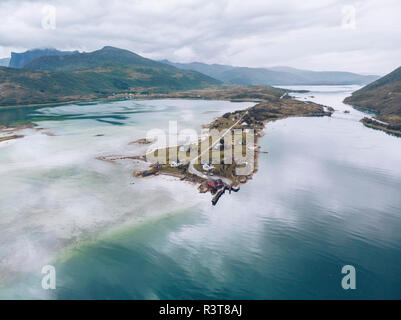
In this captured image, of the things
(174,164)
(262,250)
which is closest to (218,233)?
(262,250)

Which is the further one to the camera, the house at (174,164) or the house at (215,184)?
the house at (174,164)

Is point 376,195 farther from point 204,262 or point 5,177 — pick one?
point 5,177

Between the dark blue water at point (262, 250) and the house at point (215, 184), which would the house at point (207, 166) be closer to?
the house at point (215, 184)

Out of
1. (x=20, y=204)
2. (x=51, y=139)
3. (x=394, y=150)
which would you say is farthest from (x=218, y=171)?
(x=51, y=139)

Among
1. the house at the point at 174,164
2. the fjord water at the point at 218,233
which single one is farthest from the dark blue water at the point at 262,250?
the house at the point at 174,164

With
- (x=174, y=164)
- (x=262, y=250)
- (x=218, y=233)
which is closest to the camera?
(x=262, y=250)

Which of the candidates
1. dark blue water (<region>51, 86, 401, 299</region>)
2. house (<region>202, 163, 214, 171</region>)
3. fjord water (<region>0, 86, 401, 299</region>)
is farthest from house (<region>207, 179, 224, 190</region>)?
house (<region>202, 163, 214, 171</region>)

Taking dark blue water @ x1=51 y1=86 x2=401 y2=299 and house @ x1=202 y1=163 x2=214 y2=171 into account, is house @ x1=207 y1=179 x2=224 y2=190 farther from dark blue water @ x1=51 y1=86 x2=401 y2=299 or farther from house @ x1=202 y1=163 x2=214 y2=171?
house @ x1=202 y1=163 x2=214 y2=171

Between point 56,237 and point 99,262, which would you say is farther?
point 56,237

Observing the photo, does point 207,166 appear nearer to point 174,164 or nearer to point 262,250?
point 174,164
